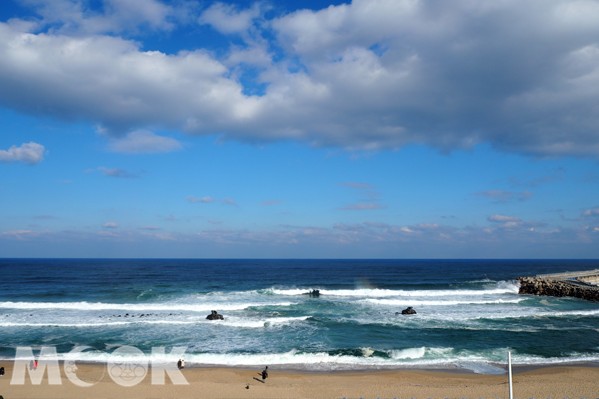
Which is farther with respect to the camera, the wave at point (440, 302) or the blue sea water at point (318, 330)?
the wave at point (440, 302)

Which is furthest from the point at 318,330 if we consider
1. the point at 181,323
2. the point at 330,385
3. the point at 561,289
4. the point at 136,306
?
the point at 561,289

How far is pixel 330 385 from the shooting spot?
16.9 meters

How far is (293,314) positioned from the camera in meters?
33.8

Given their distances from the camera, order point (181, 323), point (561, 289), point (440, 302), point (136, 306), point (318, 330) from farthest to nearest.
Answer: point (561, 289)
point (440, 302)
point (136, 306)
point (181, 323)
point (318, 330)

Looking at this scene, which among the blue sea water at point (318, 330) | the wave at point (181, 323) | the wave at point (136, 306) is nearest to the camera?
the blue sea water at point (318, 330)

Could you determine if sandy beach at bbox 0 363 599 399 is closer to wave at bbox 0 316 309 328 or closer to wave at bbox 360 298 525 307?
wave at bbox 0 316 309 328

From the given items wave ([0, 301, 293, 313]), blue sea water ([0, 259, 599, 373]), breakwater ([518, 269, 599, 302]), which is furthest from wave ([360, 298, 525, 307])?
wave ([0, 301, 293, 313])

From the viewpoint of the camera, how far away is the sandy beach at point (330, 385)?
15578 mm

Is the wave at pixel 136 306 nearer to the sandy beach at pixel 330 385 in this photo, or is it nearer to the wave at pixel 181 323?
the wave at pixel 181 323

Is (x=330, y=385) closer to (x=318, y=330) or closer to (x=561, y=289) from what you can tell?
(x=318, y=330)

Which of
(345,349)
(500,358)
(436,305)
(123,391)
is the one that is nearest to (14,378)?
(123,391)

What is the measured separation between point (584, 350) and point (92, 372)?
24.9 m

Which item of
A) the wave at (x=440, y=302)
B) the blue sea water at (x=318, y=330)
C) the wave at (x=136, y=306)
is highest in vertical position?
the blue sea water at (x=318, y=330)

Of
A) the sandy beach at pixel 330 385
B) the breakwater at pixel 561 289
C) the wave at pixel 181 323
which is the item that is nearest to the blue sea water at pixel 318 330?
the wave at pixel 181 323
